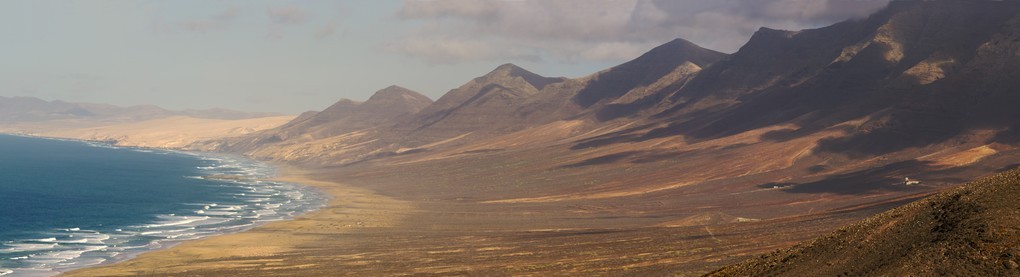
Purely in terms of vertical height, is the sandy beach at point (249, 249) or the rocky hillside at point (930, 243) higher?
the rocky hillside at point (930, 243)

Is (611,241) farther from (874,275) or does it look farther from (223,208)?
(223,208)

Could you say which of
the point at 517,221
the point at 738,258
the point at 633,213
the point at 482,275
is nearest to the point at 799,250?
the point at 738,258

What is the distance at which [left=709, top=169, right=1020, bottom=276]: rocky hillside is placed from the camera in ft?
137

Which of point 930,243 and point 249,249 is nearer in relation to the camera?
point 930,243

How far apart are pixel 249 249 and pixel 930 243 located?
99914 mm

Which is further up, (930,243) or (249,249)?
(930,243)

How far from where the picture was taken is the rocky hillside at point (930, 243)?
41.7 meters

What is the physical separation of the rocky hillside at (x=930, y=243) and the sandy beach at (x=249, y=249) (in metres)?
66.9

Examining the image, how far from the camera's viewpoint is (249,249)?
127000 millimetres

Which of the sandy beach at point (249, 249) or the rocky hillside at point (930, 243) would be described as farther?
the sandy beach at point (249, 249)

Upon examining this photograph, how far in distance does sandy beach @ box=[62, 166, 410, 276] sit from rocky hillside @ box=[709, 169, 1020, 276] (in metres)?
66.9

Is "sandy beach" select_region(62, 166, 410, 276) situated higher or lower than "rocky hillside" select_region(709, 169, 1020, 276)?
lower

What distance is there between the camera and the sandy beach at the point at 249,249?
105m

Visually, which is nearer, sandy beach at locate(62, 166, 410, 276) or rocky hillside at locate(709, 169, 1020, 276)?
rocky hillside at locate(709, 169, 1020, 276)
